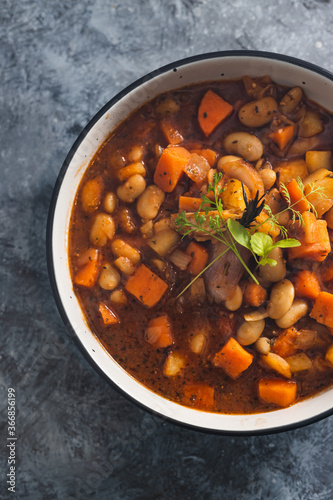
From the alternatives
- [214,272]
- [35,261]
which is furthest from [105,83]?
[214,272]

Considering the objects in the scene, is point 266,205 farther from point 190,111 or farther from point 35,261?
point 35,261

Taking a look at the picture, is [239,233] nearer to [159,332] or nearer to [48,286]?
[159,332]

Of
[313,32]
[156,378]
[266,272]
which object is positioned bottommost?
[156,378]

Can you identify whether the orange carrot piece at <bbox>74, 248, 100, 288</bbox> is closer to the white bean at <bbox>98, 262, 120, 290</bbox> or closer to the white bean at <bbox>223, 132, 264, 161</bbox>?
the white bean at <bbox>98, 262, 120, 290</bbox>

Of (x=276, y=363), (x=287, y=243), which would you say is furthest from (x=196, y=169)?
(x=276, y=363)

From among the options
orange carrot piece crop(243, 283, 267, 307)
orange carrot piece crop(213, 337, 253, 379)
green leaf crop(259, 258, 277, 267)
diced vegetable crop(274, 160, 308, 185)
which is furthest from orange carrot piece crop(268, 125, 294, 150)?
orange carrot piece crop(213, 337, 253, 379)

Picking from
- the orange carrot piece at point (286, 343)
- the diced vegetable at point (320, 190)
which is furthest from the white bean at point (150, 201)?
the orange carrot piece at point (286, 343)
